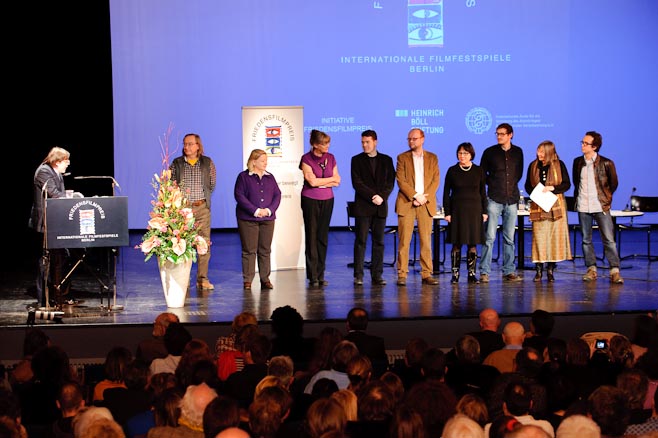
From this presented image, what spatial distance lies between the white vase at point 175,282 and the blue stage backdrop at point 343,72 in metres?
5.33

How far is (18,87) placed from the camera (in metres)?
12.6

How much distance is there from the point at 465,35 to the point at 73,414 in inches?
396

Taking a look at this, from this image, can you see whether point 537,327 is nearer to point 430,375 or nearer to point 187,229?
point 430,375

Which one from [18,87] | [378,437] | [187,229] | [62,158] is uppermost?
[18,87]

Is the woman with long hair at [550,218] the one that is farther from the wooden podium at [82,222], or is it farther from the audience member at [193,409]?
the audience member at [193,409]

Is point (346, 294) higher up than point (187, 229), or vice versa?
point (187, 229)

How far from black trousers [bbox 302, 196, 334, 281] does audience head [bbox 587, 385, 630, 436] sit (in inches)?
208

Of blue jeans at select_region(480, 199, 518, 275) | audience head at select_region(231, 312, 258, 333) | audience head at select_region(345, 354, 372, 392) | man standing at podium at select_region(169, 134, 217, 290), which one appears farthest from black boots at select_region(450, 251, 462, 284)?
audience head at select_region(345, 354, 372, 392)

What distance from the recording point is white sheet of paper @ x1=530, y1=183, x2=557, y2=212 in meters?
8.83

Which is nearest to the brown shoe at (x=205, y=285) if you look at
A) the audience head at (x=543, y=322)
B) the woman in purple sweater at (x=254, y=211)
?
the woman in purple sweater at (x=254, y=211)

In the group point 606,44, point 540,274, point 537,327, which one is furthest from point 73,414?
point 606,44

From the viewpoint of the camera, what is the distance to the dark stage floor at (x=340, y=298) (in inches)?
292

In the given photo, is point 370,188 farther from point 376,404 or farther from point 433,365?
point 376,404

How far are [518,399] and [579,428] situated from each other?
435mm
